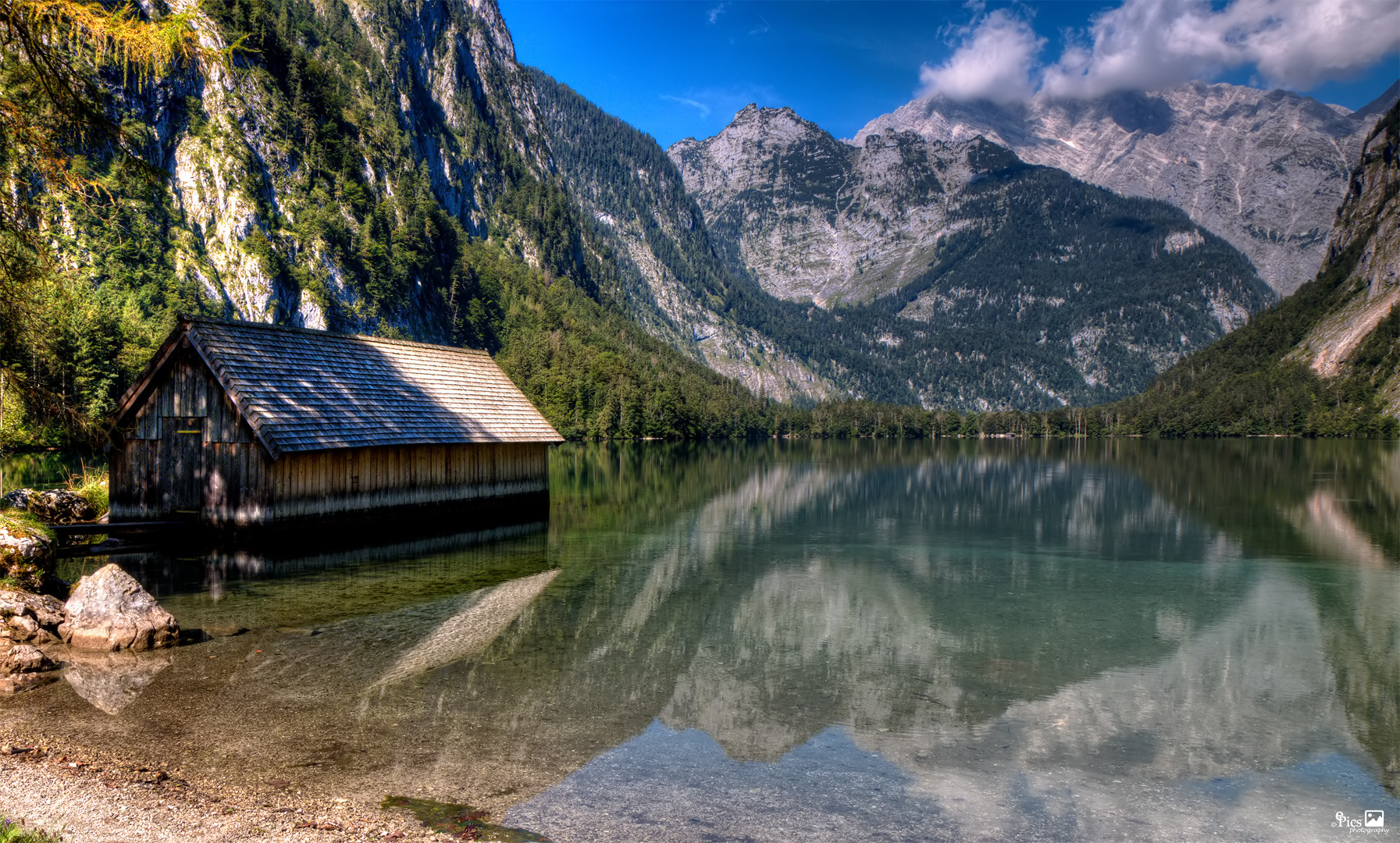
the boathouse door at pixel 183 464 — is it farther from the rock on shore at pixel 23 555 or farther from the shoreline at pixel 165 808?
the shoreline at pixel 165 808

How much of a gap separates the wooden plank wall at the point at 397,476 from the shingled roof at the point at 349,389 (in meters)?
0.76

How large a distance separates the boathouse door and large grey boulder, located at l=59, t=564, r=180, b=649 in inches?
411

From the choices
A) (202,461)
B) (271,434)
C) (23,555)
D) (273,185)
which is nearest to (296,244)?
(273,185)

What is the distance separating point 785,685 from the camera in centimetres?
1420

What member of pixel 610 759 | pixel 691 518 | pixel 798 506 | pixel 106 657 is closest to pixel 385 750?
pixel 610 759

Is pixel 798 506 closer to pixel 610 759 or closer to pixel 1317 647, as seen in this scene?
pixel 1317 647

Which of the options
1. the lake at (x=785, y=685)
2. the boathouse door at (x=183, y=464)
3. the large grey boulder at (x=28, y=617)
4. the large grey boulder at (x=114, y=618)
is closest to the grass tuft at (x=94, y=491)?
the boathouse door at (x=183, y=464)

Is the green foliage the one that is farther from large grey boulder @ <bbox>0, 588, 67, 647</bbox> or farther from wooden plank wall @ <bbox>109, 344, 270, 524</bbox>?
wooden plank wall @ <bbox>109, 344, 270, 524</bbox>

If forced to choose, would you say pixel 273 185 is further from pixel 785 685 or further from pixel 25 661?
pixel 785 685

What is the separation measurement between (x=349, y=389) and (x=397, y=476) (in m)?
3.45

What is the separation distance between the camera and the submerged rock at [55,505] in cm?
2400

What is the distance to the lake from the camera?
9766mm

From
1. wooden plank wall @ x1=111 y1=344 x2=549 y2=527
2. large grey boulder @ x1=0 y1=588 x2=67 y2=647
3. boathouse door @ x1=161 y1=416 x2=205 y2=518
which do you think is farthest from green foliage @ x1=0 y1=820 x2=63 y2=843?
boathouse door @ x1=161 y1=416 x2=205 y2=518

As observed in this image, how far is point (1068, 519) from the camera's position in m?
39.1
